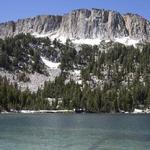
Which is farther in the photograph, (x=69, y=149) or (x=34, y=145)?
(x=34, y=145)

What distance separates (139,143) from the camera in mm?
83750

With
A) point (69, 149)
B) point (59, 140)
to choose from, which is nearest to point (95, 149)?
point (69, 149)

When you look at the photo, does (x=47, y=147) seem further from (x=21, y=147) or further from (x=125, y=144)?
(x=125, y=144)

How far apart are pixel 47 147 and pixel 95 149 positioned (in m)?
7.57

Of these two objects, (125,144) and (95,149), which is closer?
(95,149)

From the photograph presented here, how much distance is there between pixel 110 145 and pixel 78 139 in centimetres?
1122

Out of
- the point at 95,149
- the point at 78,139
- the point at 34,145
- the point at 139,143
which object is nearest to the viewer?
the point at 95,149

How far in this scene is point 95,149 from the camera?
73.6 m

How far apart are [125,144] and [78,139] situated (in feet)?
37.1

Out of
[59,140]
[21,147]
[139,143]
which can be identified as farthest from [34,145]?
[139,143]

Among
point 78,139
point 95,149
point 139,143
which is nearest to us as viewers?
point 95,149

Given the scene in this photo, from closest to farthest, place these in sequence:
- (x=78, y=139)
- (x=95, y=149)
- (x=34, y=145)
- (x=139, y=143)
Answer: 1. (x=95, y=149)
2. (x=34, y=145)
3. (x=139, y=143)
4. (x=78, y=139)

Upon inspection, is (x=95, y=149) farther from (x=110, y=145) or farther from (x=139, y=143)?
(x=139, y=143)

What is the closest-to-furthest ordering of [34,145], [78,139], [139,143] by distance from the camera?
[34,145] < [139,143] < [78,139]
